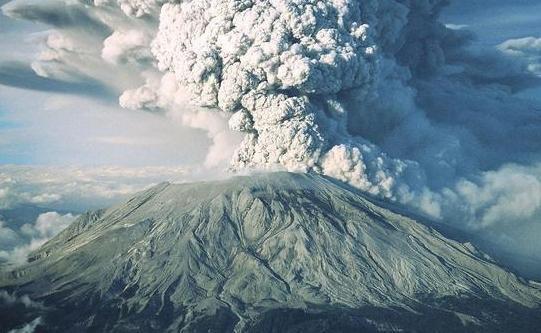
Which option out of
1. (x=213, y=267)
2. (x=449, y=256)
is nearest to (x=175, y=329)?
(x=213, y=267)

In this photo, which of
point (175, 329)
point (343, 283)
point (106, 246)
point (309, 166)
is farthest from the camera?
point (106, 246)

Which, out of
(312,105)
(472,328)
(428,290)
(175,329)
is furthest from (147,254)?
(472,328)

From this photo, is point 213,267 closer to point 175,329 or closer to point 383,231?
point 175,329

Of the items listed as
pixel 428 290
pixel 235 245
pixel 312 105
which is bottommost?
pixel 428 290

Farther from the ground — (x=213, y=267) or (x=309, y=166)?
(x=309, y=166)

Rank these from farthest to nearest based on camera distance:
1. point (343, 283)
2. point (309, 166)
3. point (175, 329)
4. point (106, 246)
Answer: point (106, 246)
point (309, 166)
point (343, 283)
point (175, 329)

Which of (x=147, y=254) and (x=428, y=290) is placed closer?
(x=428, y=290)
